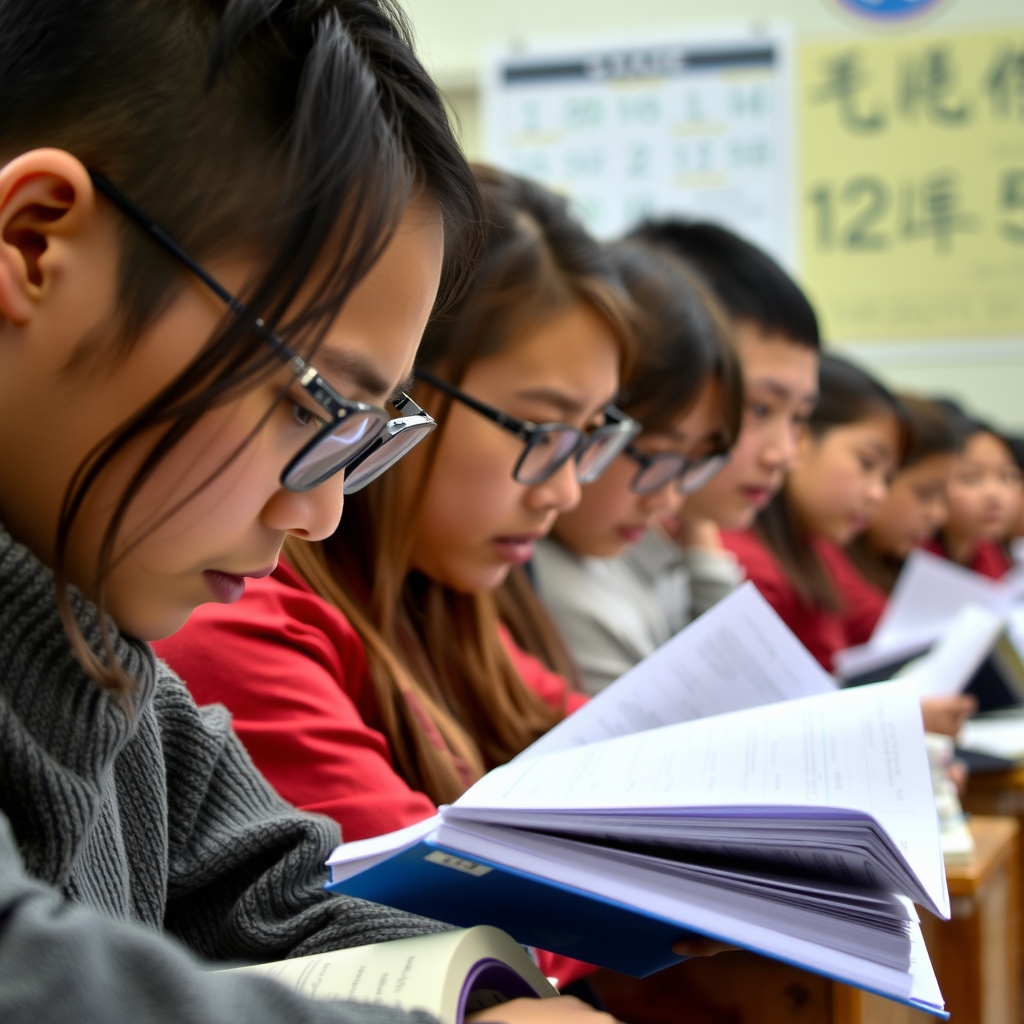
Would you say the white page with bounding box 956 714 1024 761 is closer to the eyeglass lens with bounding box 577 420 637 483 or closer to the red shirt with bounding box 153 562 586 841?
the eyeglass lens with bounding box 577 420 637 483

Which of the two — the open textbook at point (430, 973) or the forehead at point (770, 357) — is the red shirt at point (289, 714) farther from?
the forehead at point (770, 357)

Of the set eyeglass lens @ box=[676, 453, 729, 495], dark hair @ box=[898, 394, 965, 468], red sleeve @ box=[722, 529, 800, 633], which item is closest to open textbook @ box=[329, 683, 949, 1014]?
eyeglass lens @ box=[676, 453, 729, 495]

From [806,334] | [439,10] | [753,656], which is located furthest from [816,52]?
[753,656]

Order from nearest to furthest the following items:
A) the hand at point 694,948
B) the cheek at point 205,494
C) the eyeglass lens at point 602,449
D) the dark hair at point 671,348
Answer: the cheek at point 205,494
the hand at point 694,948
the eyeglass lens at point 602,449
the dark hair at point 671,348

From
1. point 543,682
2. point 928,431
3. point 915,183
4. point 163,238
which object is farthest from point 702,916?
point 915,183

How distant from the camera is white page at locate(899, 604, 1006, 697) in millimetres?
1748

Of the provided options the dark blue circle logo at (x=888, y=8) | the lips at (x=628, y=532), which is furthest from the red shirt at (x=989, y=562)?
the lips at (x=628, y=532)

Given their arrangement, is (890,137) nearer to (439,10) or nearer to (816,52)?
(816,52)

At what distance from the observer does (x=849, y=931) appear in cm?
53

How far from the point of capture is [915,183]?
3.39 metres

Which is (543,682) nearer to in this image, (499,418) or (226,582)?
(499,418)

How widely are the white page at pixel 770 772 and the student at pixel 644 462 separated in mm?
706

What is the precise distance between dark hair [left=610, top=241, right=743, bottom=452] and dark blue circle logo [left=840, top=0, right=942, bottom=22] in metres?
2.20

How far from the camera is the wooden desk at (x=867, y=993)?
794 millimetres
